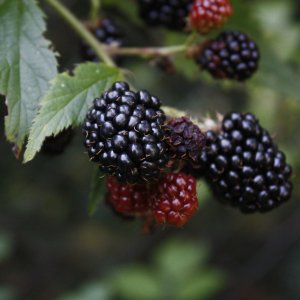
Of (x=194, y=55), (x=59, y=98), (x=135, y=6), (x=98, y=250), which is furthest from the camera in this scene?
(x=98, y=250)

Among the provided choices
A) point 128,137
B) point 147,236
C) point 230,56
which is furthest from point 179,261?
point 128,137

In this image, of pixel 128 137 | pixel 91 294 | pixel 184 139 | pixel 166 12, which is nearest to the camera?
pixel 128 137

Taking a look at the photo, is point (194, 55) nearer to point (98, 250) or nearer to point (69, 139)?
point (69, 139)

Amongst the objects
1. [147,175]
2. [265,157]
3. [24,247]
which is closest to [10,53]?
[147,175]

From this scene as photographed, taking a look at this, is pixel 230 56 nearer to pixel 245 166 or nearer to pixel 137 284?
pixel 245 166

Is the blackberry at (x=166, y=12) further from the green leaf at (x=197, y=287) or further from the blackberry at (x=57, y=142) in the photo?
the green leaf at (x=197, y=287)

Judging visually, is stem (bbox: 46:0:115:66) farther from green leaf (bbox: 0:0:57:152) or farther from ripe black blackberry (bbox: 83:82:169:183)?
ripe black blackberry (bbox: 83:82:169:183)
